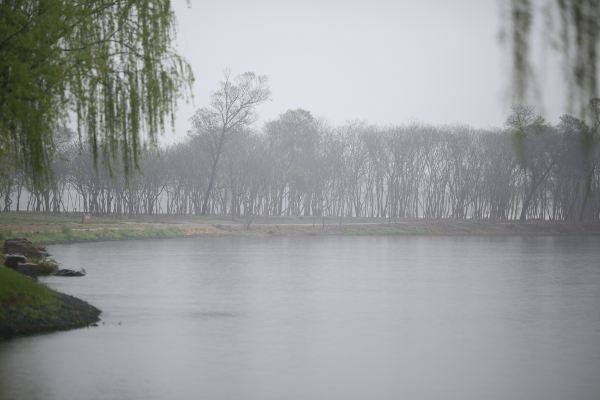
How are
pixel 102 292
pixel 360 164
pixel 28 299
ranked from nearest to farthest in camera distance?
1. pixel 28 299
2. pixel 102 292
3. pixel 360 164

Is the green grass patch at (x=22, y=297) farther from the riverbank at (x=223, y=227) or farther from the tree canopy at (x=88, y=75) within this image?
the riverbank at (x=223, y=227)

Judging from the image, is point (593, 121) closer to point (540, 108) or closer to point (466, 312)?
point (540, 108)

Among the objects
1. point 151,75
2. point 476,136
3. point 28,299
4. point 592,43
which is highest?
point 476,136

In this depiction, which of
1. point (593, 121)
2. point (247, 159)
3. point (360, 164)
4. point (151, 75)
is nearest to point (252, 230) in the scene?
point (247, 159)

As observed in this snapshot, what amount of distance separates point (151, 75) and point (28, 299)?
7.18m

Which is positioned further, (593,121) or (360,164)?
→ (360,164)

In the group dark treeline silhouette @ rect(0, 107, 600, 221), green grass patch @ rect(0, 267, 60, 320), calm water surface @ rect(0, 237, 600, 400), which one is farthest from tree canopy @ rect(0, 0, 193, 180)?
dark treeline silhouette @ rect(0, 107, 600, 221)

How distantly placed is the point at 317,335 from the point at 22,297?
7653 millimetres

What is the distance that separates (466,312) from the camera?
82.2ft

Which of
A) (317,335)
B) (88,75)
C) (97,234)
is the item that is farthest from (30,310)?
(97,234)

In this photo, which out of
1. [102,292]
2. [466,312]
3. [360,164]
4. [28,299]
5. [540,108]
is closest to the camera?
[540,108]

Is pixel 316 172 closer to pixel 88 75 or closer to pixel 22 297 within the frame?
pixel 22 297

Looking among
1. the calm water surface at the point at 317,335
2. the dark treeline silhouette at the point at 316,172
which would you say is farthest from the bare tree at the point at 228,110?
the calm water surface at the point at 317,335

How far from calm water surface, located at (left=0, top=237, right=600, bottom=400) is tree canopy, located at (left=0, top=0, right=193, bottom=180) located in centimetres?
434
